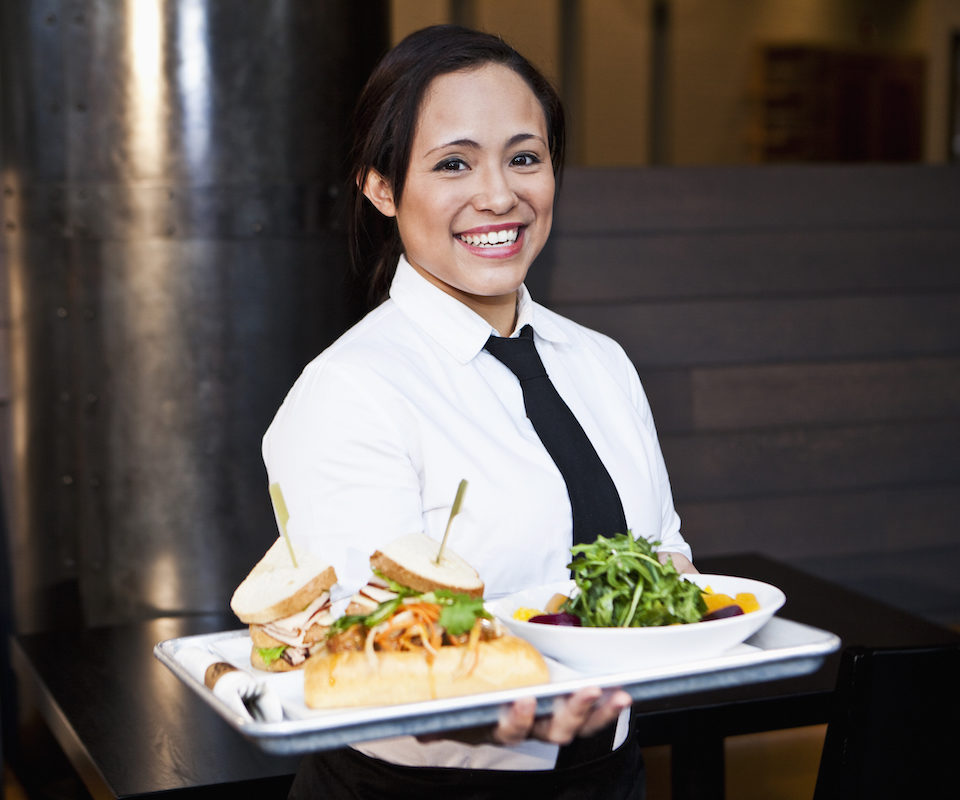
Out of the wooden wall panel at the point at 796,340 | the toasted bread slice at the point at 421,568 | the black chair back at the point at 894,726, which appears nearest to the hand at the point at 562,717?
the toasted bread slice at the point at 421,568

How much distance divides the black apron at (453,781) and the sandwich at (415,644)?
23 cm

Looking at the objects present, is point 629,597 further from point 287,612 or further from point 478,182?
point 478,182

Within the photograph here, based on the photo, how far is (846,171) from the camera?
12.2ft

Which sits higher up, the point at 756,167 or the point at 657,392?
the point at 756,167

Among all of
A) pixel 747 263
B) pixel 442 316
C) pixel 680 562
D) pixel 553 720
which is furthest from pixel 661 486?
pixel 747 263

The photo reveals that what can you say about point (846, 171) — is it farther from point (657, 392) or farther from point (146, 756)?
point (146, 756)

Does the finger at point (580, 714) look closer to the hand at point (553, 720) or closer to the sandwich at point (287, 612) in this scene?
the hand at point (553, 720)

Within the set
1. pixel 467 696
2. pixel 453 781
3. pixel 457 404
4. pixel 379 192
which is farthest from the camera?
pixel 379 192

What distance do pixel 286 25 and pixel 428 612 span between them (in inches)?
69.9

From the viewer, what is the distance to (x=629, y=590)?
3.78 feet

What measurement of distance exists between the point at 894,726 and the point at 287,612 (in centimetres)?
66

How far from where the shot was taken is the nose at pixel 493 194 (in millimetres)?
1412

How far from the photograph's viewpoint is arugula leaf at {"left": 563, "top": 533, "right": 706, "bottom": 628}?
113 cm

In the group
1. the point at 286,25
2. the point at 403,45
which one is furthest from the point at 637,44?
the point at 403,45
